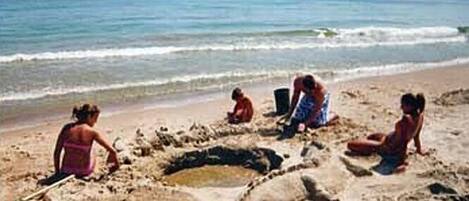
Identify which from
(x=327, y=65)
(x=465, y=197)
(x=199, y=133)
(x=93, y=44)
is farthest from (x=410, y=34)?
(x=465, y=197)

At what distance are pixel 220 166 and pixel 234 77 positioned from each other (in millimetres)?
7084

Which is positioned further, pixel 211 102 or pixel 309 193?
pixel 211 102

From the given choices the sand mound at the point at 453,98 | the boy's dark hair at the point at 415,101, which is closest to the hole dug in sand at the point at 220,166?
the boy's dark hair at the point at 415,101

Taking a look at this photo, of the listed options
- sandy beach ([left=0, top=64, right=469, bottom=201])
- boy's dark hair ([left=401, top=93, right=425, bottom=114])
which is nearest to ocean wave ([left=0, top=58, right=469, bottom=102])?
sandy beach ([left=0, top=64, right=469, bottom=201])

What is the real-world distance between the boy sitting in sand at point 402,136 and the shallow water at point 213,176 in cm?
144

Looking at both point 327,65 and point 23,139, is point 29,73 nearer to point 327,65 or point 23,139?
point 23,139

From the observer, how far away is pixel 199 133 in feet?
28.7

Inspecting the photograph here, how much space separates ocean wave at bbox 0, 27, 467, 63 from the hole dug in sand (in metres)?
10.5

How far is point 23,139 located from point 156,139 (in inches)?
93.7

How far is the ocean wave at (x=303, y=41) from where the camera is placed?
18266mm

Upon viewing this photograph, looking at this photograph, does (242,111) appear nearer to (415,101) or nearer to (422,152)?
(422,152)

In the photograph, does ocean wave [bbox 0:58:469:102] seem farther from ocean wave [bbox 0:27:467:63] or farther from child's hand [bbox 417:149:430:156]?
child's hand [bbox 417:149:430:156]

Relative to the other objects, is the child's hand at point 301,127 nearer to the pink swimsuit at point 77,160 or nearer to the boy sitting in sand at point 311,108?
the boy sitting in sand at point 311,108

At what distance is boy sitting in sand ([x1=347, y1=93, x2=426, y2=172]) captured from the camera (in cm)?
736
